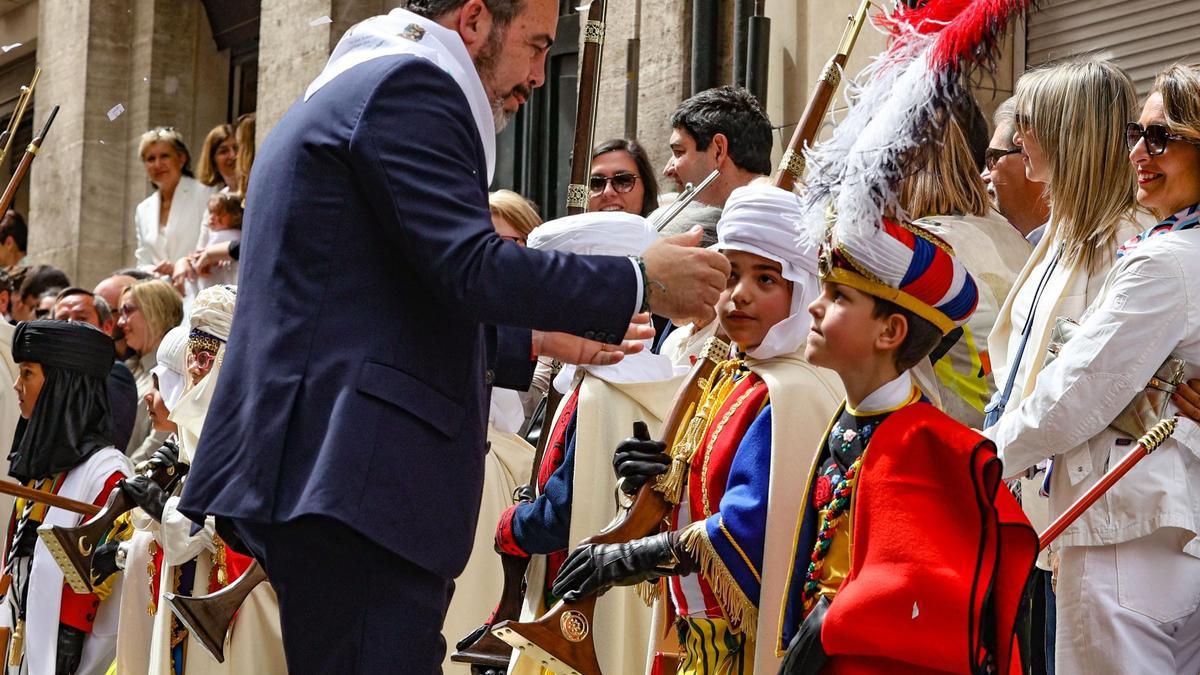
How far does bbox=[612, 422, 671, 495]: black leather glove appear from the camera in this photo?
426 centimetres

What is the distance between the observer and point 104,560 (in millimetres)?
7301

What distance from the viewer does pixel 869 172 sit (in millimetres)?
3670

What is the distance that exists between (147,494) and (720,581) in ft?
10.8

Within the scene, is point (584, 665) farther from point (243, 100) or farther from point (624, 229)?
point (243, 100)

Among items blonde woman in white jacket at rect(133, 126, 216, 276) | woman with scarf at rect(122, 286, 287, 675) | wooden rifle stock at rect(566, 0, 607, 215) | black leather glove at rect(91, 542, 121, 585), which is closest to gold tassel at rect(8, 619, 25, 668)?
black leather glove at rect(91, 542, 121, 585)

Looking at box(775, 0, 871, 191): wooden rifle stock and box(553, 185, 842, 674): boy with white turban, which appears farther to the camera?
box(775, 0, 871, 191): wooden rifle stock

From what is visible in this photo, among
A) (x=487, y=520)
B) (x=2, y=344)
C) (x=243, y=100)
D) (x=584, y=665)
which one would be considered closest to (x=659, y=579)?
(x=584, y=665)

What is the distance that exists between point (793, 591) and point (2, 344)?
703 cm

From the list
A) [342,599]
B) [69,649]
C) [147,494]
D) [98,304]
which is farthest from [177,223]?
[342,599]

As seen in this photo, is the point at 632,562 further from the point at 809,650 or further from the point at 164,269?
the point at 164,269

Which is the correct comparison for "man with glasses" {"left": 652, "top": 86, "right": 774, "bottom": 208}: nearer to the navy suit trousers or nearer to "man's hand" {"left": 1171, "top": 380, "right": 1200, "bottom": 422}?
"man's hand" {"left": 1171, "top": 380, "right": 1200, "bottom": 422}

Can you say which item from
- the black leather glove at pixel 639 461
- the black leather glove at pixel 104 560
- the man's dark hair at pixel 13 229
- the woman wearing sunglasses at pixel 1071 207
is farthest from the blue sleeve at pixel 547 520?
the man's dark hair at pixel 13 229

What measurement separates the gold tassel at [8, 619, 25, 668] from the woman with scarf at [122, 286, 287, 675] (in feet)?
3.39

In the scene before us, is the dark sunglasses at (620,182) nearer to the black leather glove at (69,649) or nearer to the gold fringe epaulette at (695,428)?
the gold fringe epaulette at (695,428)
